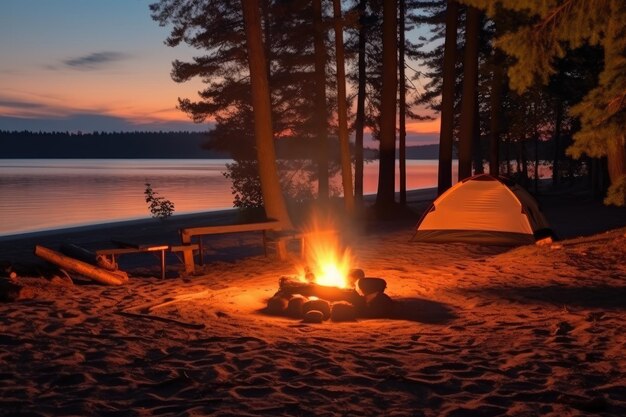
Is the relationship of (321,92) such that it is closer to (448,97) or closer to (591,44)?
(448,97)

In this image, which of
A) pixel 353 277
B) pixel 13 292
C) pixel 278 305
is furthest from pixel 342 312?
pixel 13 292

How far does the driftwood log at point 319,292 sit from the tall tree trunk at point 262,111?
5.03m

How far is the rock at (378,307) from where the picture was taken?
26.7 ft

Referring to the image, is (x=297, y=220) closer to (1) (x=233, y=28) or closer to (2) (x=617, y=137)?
(1) (x=233, y=28)

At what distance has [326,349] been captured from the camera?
6.41 m

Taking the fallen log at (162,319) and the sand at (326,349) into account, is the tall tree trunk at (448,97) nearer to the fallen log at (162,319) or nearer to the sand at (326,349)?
the sand at (326,349)

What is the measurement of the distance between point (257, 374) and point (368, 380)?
3.05ft

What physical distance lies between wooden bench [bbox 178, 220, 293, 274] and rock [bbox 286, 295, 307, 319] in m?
3.54

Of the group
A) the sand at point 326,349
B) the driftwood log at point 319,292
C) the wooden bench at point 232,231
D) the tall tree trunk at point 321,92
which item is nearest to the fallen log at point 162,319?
the sand at point 326,349

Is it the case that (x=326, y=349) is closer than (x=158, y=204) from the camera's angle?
Yes

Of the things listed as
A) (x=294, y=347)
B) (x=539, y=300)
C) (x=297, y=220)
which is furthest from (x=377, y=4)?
(x=294, y=347)

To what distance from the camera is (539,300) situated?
8688 mm

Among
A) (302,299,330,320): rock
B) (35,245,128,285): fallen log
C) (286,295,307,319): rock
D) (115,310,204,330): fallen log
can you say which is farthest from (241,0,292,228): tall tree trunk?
(115,310,204,330): fallen log

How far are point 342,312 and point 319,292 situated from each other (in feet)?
2.00
